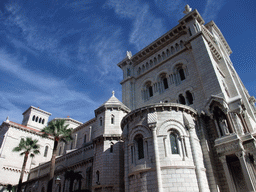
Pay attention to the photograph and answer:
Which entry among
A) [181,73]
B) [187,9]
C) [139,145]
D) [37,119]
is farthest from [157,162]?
[37,119]

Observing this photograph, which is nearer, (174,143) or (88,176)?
(174,143)

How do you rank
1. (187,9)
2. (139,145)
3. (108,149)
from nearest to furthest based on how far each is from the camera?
(139,145) → (108,149) → (187,9)

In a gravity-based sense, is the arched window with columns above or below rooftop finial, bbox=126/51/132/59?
below

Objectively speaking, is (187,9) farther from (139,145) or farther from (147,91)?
(139,145)

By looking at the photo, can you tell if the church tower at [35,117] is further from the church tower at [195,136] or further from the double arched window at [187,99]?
the double arched window at [187,99]

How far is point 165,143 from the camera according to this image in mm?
15664

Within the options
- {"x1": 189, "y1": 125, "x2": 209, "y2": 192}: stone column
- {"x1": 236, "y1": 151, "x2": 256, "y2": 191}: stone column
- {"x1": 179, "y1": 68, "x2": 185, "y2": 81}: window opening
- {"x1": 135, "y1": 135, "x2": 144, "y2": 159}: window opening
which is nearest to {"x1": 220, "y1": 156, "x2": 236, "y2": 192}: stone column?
{"x1": 236, "y1": 151, "x2": 256, "y2": 191}: stone column

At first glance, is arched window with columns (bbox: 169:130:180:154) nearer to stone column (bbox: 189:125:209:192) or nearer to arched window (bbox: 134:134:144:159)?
stone column (bbox: 189:125:209:192)

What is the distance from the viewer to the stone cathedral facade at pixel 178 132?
15.0 m

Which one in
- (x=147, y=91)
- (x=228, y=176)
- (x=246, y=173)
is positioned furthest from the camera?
(x=147, y=91)

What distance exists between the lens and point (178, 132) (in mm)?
16469

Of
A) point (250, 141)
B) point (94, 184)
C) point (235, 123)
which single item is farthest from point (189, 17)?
point (94, 184)

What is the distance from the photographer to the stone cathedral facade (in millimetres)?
14953

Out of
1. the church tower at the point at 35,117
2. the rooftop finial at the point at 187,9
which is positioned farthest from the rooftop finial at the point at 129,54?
the church tower at the point at 35,117
